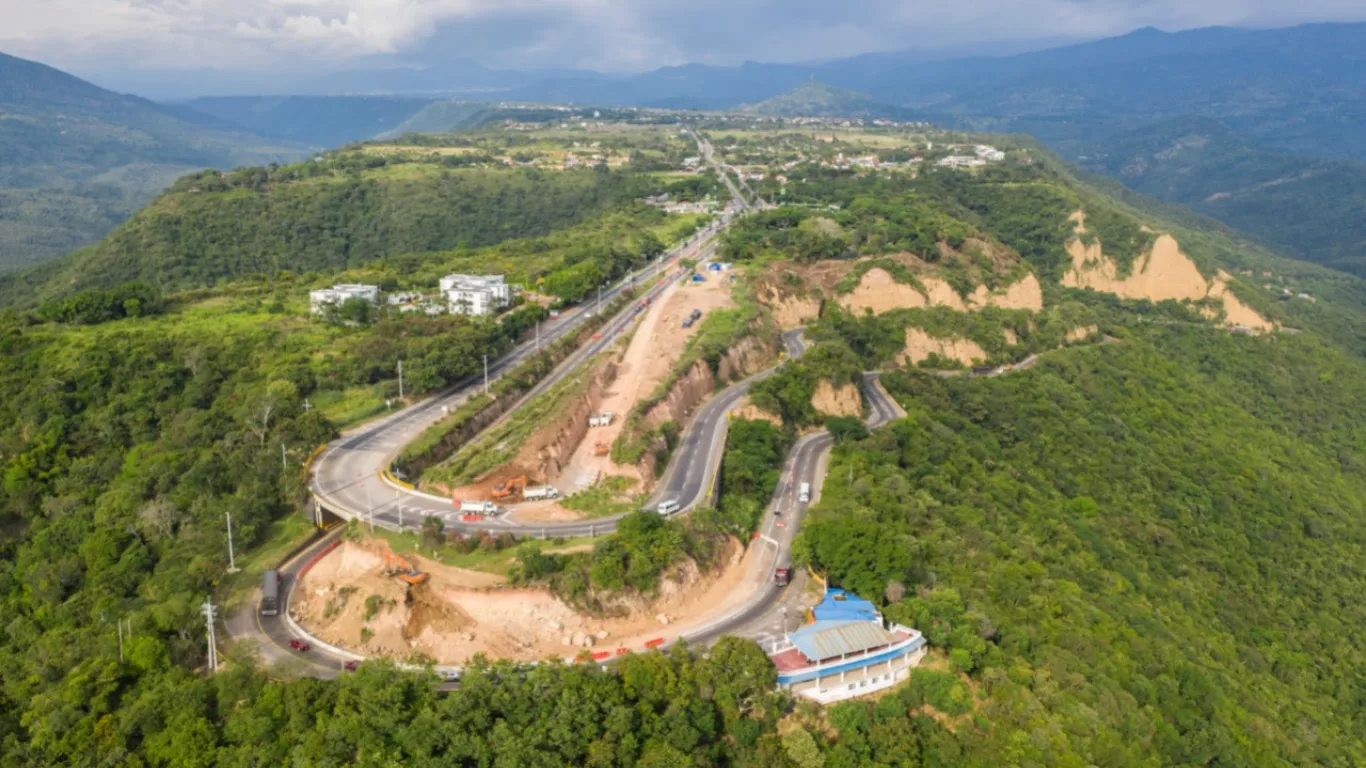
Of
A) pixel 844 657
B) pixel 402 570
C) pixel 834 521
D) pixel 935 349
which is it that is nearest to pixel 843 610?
pixel 844 657

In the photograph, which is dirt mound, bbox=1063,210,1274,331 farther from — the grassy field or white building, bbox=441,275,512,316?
the grassy field

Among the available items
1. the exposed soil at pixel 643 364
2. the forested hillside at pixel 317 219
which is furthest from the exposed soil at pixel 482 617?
the forested hillside at pixel 317 219


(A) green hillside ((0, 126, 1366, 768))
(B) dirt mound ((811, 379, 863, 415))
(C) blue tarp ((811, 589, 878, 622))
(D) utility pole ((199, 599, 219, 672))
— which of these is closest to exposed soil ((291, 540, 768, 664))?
(A) green hillside ((0, 126, 1366, 768))

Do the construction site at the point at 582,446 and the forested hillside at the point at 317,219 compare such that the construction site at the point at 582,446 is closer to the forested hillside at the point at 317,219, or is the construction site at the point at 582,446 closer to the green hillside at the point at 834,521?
the green hillside at the point at 834,521

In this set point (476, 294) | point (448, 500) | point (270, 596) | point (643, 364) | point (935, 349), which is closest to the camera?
point (270, 596)

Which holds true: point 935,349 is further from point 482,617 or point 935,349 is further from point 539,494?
point 482,617

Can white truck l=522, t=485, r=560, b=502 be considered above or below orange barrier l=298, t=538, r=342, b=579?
above
